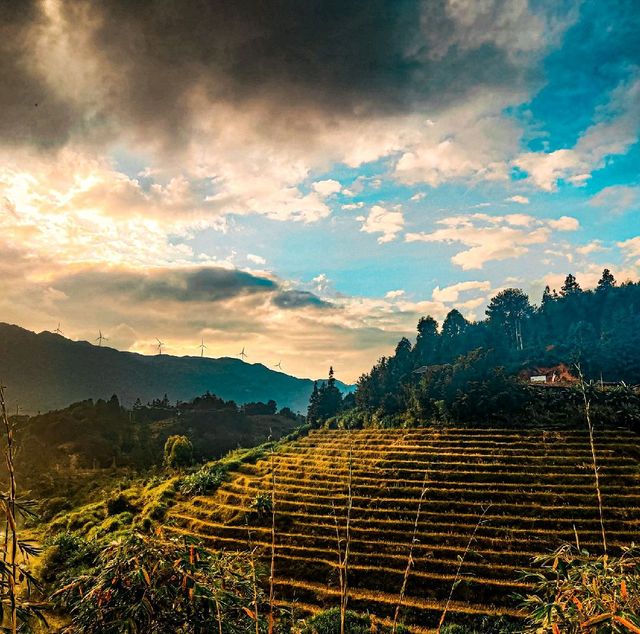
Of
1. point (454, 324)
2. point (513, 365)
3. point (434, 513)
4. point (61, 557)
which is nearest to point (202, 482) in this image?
point (61, 557)

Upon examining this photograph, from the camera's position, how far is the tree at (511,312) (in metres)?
126

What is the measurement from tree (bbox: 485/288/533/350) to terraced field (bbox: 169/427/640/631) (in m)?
79.2

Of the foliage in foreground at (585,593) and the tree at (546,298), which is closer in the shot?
the foliage in foreground at (585,593)

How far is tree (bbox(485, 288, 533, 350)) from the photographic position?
126 meters

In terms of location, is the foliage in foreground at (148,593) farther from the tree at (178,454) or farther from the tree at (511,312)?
the tree at (511,312)

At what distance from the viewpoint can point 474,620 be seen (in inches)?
1061

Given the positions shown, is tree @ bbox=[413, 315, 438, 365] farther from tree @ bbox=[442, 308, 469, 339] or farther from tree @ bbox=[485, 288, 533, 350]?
tree @ bbox=[485, 288, 533, 350]

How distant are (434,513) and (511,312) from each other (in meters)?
100

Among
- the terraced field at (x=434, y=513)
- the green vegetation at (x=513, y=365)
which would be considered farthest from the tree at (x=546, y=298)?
the terraced field at (x=434, y=513)

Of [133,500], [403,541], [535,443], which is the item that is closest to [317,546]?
[403,541]

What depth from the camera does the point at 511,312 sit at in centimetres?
12812

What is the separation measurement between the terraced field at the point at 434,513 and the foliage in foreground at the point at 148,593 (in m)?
23.8

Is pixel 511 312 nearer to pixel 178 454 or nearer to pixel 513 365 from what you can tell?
pixel 513 365

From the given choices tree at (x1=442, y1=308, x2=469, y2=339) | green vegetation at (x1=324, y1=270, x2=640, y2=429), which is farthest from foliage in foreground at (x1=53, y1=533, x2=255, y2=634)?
tree at (x1=442, y1=308, x2=469, y2=339)
